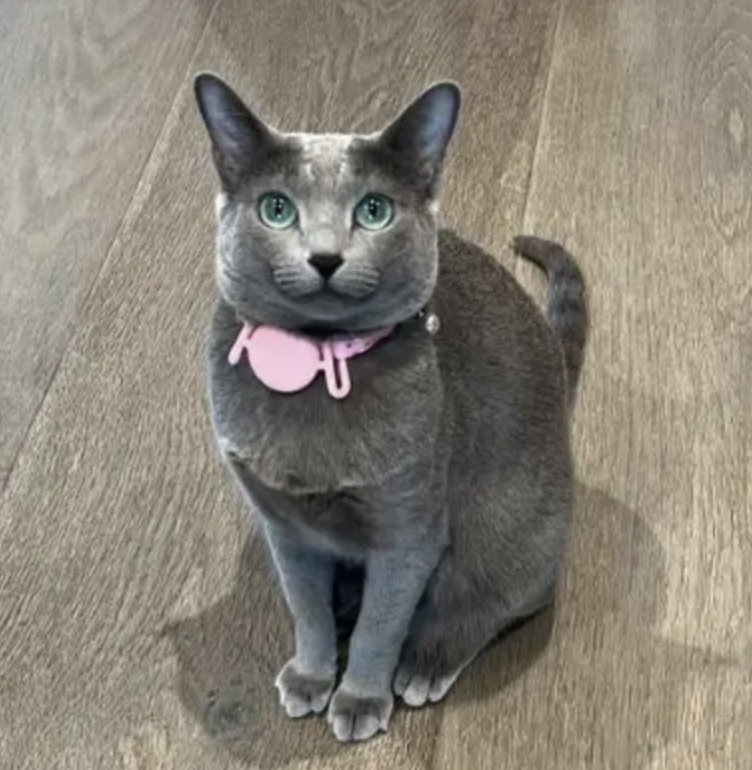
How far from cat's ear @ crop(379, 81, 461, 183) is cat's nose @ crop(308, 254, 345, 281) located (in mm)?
96

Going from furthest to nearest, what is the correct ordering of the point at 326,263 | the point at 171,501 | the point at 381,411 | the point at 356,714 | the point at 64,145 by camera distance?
the point at 64,145 < the point at 171,501 < the point at 356,714 < the point at 381,411 < the point at 326,263

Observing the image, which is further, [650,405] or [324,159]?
[650,405]

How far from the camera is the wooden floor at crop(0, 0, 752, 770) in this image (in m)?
1.30

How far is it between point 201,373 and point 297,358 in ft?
1.59

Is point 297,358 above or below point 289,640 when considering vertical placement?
above

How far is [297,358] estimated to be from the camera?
1.09 m

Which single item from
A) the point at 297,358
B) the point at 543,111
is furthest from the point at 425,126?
the point at 543,111

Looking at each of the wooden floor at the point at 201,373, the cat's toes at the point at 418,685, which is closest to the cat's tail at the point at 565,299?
the wooden floor at the point at 201,373

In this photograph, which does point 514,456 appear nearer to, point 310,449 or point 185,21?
point 310,449

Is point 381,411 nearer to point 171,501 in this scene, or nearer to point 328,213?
point 328,213

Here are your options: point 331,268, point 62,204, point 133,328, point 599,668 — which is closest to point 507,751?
point 599,668

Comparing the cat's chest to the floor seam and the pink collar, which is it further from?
the floor seam

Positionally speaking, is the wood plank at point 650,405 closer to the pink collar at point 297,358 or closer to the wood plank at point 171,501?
the wood plank at point 171,501

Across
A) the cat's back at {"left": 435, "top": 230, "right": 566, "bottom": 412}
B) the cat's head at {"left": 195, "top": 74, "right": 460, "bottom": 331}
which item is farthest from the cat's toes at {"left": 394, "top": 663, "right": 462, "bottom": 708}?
the cat's head at {"left": 195, "top": 74, "right": 460, "bottom": 331}
